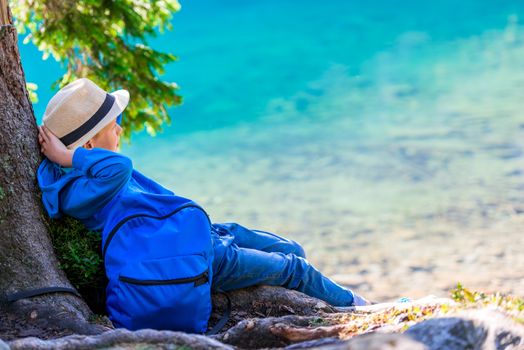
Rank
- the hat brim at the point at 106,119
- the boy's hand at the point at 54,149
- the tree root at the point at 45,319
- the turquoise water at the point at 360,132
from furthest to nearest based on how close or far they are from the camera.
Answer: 1. the turquoise water at the point at 360,132
2. the hat brim at the point at 106,119
3. the boy's hand at the point at 54,149
4. the tree root at the point at 45,319

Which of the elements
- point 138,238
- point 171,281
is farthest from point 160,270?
point 138,238

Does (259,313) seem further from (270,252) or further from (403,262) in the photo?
(403,262)

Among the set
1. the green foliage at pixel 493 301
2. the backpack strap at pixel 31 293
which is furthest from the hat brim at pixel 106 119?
the green foliage at pixel 493 301

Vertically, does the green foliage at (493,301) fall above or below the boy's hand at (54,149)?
below

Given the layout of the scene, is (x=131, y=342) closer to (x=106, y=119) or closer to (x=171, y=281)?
(x=171, y=281)

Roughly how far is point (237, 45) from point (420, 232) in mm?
9635

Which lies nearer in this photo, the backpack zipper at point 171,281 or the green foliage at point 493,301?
the green foliage at point 493,301

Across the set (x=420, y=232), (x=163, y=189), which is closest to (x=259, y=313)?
(x=163, y=189)

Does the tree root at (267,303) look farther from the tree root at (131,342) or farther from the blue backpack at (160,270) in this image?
the tree root at (131,342)

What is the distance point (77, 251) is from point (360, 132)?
47.1 ft

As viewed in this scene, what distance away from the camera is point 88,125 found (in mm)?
3322

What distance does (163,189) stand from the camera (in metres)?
3.43

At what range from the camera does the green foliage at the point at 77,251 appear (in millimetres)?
3205

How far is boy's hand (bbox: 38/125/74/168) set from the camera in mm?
3205
